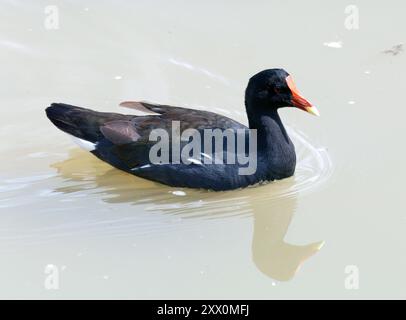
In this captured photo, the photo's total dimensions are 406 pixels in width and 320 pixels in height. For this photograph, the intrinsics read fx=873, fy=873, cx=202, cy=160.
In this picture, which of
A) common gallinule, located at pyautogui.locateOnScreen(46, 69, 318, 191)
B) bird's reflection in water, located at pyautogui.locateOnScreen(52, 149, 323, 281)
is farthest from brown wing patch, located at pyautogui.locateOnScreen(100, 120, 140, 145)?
bird's reflection in water, located at pyautogui.locateOnScreen(52, 149, 323, 281)

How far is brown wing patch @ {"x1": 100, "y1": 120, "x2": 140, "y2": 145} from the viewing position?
22.4 ft

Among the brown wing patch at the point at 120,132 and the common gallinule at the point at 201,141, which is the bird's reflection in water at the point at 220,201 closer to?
the common gallinule at the point at 201,141

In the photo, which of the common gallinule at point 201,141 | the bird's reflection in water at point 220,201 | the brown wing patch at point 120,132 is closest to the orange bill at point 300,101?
the common gallinule at point 201,141

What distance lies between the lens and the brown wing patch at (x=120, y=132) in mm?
6814

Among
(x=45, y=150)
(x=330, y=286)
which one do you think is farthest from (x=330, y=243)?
(x=45, y=150)

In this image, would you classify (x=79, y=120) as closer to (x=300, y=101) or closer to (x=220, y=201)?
(x=220, y=201)

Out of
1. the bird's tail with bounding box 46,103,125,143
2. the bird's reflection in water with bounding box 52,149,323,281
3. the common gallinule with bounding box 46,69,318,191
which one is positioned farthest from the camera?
the bird's tail with bounding box 46,103,125,143

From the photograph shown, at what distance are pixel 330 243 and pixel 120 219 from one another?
152 centimetres

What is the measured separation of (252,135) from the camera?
6.88 metres

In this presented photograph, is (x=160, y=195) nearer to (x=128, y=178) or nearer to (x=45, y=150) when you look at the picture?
(x=128, y=178)

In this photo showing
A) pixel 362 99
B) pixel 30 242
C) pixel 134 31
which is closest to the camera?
pixel 30 242

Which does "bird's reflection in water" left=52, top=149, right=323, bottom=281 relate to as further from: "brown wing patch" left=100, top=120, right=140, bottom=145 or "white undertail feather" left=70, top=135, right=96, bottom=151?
"brown wing patch" left=100, top=120, right=140, bottom=145

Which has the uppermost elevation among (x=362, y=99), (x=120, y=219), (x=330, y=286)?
(x=362, y=99)

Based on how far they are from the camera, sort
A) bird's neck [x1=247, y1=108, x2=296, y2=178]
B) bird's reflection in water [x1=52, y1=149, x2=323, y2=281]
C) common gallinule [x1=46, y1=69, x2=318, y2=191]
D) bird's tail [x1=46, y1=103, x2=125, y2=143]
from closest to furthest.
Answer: bird's reflection in water [x1=52, y1=149, x2=323, y2=281] < common gallinule [x1=46, y1=69, x2=318, y2=191] < bird's neck [x1=247, y1=108, x2=296, y2=178] < bird's tail [x1=46, y1=103, x2=125, y2=143]
